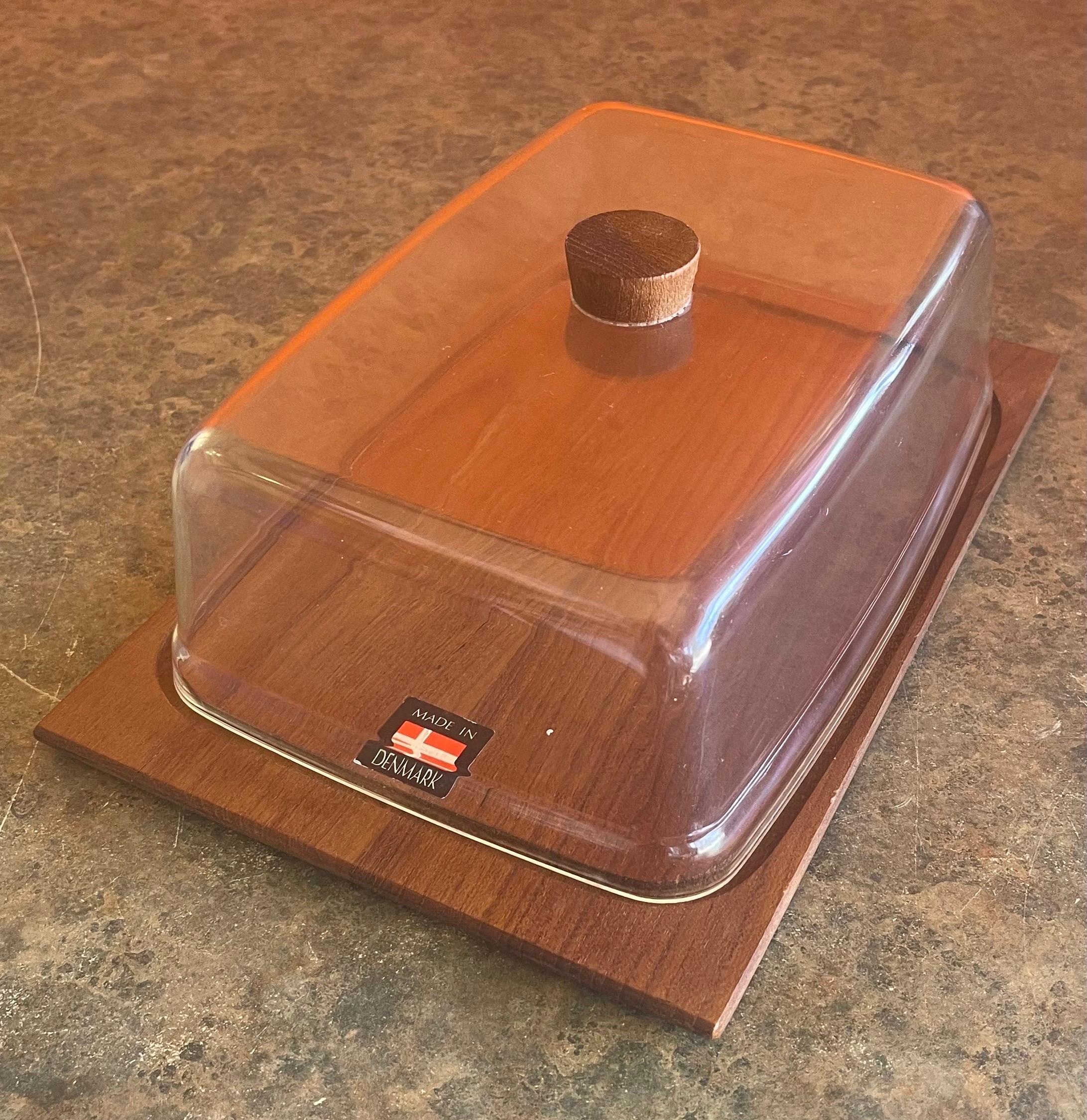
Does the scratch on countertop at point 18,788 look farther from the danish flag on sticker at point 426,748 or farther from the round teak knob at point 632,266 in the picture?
the round teak knob at point 632,266

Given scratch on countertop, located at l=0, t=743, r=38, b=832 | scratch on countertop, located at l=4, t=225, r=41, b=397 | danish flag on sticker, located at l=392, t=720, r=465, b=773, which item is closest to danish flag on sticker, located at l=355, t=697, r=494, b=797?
danish flag on sticker, located at l=392, t=720, r=465, b=773

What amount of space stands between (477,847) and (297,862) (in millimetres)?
137

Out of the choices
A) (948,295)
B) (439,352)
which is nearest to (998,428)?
(948,295)

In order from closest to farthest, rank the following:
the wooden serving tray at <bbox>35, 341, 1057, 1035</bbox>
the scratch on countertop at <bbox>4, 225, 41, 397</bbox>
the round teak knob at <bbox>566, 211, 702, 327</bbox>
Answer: the wooden serving tray at <bbox>35, 341, 1057, 1035</bbox>, the round teak knob at <bbox>566, 211, 702, 327</bbox>, the scratch on countertop at <bbox>4, 225, 41, 397</bbox>

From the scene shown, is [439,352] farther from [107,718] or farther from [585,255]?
[107,718]

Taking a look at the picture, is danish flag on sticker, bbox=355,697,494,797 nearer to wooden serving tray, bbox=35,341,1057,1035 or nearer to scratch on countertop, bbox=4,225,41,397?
wooden serving tray, bbox=35,341,1057,1035

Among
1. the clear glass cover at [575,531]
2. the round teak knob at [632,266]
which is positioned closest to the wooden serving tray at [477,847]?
the clear glass cover at [575,531]

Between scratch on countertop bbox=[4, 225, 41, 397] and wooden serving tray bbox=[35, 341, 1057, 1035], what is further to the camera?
scratch on countertop bbox=[4, 225, 41, 397]

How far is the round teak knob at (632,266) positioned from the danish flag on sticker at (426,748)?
0.32m

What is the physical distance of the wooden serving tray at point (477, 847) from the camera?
93 cm

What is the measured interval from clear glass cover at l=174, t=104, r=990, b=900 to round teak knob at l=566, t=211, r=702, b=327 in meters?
0.02

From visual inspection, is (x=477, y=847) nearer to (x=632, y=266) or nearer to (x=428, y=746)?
(x=428, y=746)

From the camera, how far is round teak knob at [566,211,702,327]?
1048 mm

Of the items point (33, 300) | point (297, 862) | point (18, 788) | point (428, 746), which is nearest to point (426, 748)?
point (428, 746)
